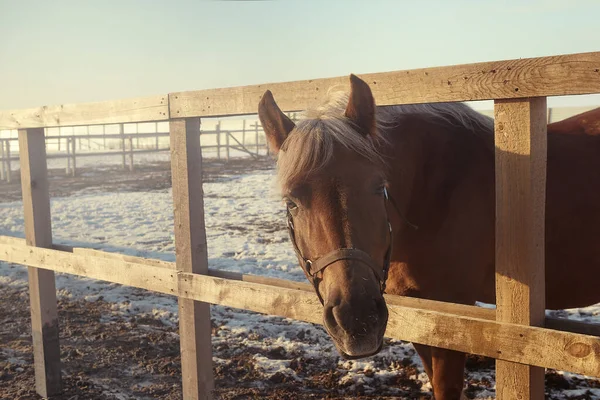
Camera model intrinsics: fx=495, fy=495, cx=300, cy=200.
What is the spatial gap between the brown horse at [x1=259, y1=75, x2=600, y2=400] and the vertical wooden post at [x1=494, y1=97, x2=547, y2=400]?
430mm

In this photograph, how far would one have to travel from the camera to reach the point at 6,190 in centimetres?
1617

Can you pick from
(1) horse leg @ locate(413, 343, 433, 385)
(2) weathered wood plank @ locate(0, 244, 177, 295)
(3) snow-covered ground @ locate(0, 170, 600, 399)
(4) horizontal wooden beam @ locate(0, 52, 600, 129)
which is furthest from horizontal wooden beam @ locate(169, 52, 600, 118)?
(1) horse leg @ locate(413, 343, 433, 385)

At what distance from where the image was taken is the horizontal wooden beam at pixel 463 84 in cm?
162

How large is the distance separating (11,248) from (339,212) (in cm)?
345

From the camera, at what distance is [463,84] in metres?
1.86

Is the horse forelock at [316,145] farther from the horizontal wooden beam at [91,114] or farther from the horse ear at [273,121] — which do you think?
the horizontal wooden beam at [91,114]

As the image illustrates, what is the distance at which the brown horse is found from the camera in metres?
1.84

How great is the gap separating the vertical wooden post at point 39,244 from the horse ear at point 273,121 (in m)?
2.71

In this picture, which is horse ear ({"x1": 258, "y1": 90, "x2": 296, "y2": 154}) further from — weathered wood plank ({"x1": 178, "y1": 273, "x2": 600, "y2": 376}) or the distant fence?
weathered wood plank ({"x1": 178, "y1": 273, "x2": 600, "y2": 376})

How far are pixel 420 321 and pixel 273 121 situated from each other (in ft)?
3.31

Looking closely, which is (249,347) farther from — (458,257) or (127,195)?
(127,195)

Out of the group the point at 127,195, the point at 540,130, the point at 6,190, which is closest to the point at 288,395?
the point at 540,130

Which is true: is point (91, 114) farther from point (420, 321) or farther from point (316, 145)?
point (420, 321)

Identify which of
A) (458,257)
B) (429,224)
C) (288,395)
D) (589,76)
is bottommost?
(288,395)
